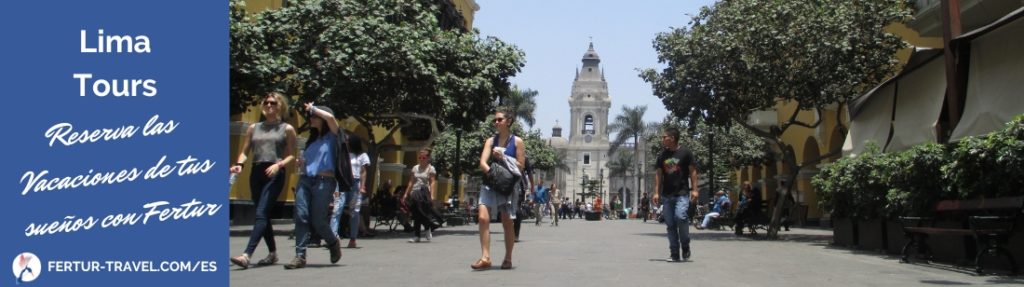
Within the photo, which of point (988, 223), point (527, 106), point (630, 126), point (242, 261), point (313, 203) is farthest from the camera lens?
point (630, 126)

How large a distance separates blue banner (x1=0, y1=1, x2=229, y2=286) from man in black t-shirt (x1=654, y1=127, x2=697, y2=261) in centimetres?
645

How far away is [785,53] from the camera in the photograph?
19359 millimetres

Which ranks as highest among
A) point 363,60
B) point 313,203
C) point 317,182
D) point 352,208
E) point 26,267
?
point 363,60

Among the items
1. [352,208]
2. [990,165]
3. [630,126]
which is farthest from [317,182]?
[630,126]

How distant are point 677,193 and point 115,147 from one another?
22.6 ft

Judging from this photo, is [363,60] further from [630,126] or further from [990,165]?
[630,126]

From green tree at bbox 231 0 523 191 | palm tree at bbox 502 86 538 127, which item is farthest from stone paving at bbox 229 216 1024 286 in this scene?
palm tree at bbox 502 86 538 127

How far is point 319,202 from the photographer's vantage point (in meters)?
8.74

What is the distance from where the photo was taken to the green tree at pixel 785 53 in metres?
18.8

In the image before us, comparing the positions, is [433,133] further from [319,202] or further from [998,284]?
[998,284]

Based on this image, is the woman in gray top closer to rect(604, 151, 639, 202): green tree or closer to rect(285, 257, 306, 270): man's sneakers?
rect(285, 257, 306, 270): man's sneakers

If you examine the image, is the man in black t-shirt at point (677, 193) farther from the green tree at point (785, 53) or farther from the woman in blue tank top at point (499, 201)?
the green tree at point (785, 53)

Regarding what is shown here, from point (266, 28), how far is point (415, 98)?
2.85m

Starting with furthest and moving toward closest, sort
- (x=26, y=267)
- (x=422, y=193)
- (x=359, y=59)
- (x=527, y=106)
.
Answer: (x=527, y=106) → (x=359, y=59) → (x=422, y=193) → (x=26, y=267)
